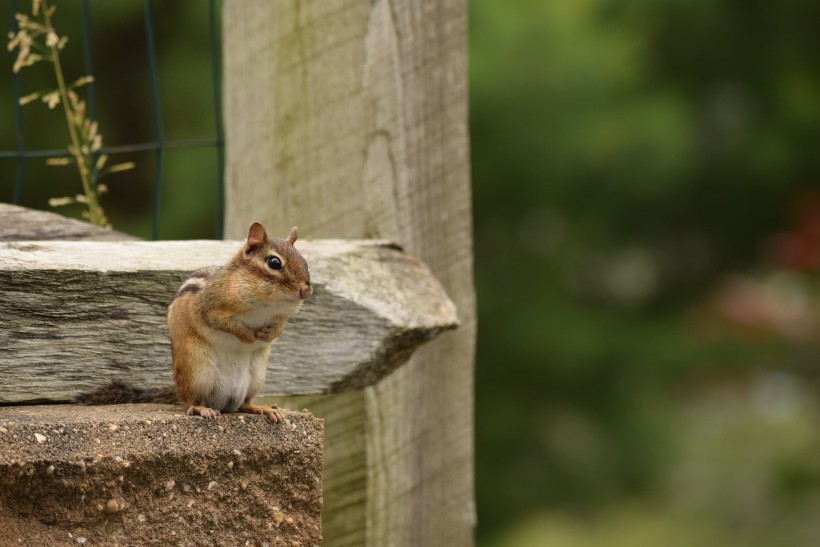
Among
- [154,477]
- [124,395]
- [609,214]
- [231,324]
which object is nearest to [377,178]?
[231,324]

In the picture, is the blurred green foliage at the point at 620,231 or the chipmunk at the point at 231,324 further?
the blurred green foliage at the point at 620,231

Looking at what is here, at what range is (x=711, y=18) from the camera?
30.0 feet

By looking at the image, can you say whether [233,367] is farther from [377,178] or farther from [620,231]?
[620,231]

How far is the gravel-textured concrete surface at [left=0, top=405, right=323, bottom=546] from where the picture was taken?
1.71 metres

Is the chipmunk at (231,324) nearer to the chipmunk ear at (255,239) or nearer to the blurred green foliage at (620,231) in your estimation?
the chipmunk ear at (255,239)

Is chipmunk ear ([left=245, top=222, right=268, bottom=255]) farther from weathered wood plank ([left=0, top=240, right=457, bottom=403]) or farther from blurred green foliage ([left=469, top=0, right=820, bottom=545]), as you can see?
blurred green foliage ([left=469, top=0, right=820, bottom=545])

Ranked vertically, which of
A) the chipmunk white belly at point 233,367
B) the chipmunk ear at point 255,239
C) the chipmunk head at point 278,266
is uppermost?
the chipmunk ear at point 255,239

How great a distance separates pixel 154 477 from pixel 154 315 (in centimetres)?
34

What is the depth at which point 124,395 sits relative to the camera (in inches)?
79.4

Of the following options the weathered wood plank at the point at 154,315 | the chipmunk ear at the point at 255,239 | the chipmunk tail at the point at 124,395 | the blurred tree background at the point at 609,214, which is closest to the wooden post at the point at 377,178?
the weathered wood plank at the point at 154,315

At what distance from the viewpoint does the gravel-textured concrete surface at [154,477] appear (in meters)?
1.71

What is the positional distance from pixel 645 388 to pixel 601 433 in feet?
1.31

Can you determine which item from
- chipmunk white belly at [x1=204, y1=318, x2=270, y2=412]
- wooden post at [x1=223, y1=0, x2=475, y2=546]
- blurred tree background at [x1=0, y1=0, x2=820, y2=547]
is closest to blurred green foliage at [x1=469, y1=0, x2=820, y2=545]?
blurred tree background at [x1=0, y1=0, x2=820, y2=547]

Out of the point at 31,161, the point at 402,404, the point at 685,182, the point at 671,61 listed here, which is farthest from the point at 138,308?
the point at 671,61
